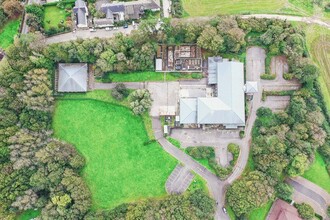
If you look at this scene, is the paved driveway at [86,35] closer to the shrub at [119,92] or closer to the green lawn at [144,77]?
the green lawn at [144,77]

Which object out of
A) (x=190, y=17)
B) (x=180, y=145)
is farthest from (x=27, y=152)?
(x=190, y=17)

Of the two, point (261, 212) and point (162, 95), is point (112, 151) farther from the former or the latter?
point (261, 212)

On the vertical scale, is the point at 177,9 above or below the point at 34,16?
above

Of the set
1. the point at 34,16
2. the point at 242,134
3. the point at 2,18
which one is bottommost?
the point at 242,134

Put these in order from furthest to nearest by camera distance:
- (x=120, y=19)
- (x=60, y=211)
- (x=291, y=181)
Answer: (x=120, y=19)
(x=291, y=181)
(x=60, y=211)

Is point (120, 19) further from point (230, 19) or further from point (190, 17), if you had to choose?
point (230, 19)

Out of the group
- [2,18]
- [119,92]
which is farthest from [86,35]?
[2,18]

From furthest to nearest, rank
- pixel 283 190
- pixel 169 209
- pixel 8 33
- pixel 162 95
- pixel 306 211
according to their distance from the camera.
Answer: pixel 8 33 → pixel 162 95 → pixel 283 190 → pixel 306 211 → pixel 169 209
